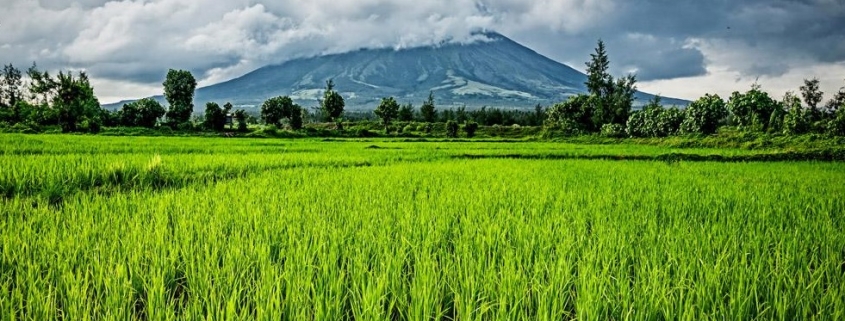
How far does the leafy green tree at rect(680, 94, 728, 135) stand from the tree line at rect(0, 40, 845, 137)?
8 cm

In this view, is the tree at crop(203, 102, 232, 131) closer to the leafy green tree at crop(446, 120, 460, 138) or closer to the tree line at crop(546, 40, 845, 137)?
the leafy green tree at crop(446, 120, 460, 138)

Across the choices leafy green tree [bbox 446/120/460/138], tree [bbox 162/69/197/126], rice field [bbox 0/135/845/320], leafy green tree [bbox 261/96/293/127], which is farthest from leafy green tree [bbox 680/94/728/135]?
tree [bbox 162/69/197/126]

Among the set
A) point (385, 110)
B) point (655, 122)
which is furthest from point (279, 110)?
point (655, 122)

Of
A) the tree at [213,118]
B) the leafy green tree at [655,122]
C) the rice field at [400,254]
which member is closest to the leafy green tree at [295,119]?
the tree at [213,118]

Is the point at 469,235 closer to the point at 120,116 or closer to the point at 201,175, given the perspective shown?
the point at 201,175

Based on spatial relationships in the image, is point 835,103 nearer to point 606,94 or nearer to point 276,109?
point 606,94

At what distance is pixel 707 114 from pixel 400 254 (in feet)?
158

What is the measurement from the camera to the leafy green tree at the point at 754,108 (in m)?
39.0

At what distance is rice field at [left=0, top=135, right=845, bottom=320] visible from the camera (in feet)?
6.09

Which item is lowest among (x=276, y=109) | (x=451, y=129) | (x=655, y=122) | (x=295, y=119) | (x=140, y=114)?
(x=451, y=129)

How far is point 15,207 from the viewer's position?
3906 mm

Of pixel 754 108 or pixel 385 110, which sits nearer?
pixel 754 108

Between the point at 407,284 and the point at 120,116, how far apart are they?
66061 mm

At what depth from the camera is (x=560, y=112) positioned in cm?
6569
